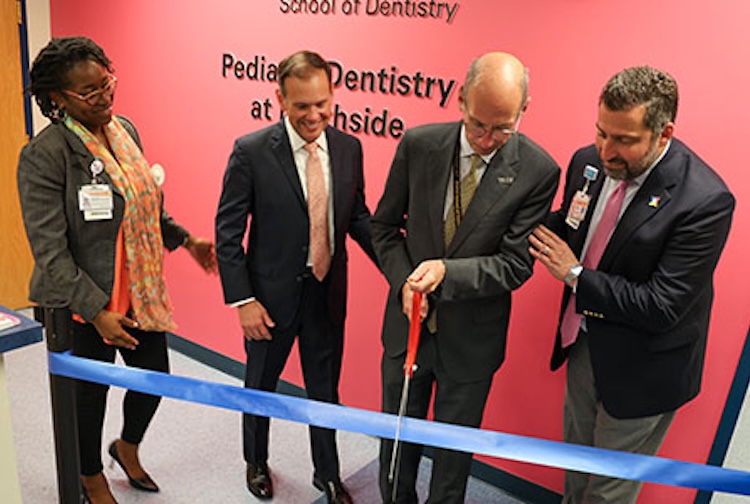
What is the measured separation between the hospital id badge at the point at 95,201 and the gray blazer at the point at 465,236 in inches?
36.0

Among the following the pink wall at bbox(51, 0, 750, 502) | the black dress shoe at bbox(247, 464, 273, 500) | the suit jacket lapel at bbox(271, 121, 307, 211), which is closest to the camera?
→ the pink wall at bbox(51, 0, 750, 502)

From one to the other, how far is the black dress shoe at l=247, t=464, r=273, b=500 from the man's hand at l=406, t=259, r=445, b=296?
4.41 feet

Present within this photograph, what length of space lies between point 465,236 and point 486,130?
1.12 ft

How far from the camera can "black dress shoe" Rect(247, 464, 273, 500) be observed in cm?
276

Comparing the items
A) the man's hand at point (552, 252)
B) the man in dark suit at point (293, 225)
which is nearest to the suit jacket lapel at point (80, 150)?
the man in dark suit at point (293, 225)

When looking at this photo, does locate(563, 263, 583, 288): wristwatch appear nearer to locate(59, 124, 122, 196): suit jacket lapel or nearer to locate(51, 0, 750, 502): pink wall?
locate(51, 0, 750, 502): pink wall

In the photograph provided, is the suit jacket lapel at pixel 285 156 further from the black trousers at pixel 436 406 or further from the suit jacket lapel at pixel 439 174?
the black trousers at pixel 436 406

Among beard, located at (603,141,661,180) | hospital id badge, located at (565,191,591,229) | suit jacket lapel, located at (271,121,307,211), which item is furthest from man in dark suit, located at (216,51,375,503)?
beard, located at (603,141,661,180)

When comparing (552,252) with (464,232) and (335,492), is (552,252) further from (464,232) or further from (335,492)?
(335,492)

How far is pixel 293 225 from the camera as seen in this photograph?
7.72 ft

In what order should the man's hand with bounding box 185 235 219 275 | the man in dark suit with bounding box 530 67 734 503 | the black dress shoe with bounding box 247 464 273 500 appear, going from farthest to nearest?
the black dress shoe with bounding box 247 464 273 500
the man's hand with bounding box 185 235 219 275
the man in dark suit with bounding box 530 67 734 503

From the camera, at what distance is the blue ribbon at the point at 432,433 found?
1.70m

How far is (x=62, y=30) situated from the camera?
4.24 m

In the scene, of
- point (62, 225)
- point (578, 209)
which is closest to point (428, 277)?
point (578, 209)
